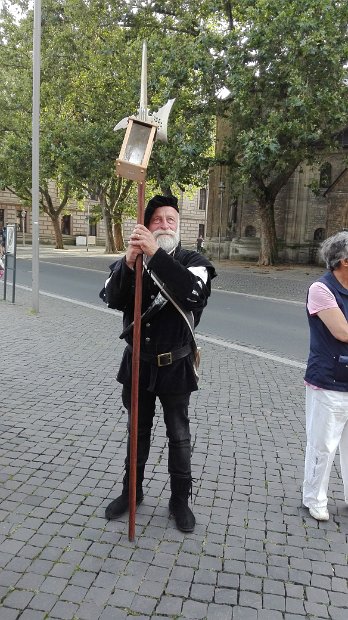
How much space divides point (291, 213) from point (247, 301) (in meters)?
19.0

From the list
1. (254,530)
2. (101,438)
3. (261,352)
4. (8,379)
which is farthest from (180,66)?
(254,530)

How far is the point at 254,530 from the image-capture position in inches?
130

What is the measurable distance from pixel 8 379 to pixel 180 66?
15.7m

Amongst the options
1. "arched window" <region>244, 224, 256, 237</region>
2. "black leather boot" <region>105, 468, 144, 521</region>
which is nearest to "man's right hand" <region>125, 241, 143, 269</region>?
"black leather boot" <region>105, 468, 144, 521</region>

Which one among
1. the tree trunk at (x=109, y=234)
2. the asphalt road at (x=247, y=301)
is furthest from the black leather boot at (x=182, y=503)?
the tree trunk at (x=109, y=234)

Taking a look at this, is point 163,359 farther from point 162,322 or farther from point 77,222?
point 77,222

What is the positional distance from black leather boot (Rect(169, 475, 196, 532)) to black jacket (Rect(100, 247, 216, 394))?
58 cm

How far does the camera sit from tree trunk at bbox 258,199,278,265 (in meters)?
25.6

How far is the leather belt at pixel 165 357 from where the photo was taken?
3100 mm

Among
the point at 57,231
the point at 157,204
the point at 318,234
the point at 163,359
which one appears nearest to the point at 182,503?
the point at 163,359

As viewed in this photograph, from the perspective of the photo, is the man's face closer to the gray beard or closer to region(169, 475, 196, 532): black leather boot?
the gray beard

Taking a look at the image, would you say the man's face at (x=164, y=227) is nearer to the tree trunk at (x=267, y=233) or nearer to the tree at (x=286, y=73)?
the tree at (x=286, y=73)

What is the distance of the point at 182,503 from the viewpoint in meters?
3.30

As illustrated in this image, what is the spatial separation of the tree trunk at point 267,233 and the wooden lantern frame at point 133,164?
23.4 m
